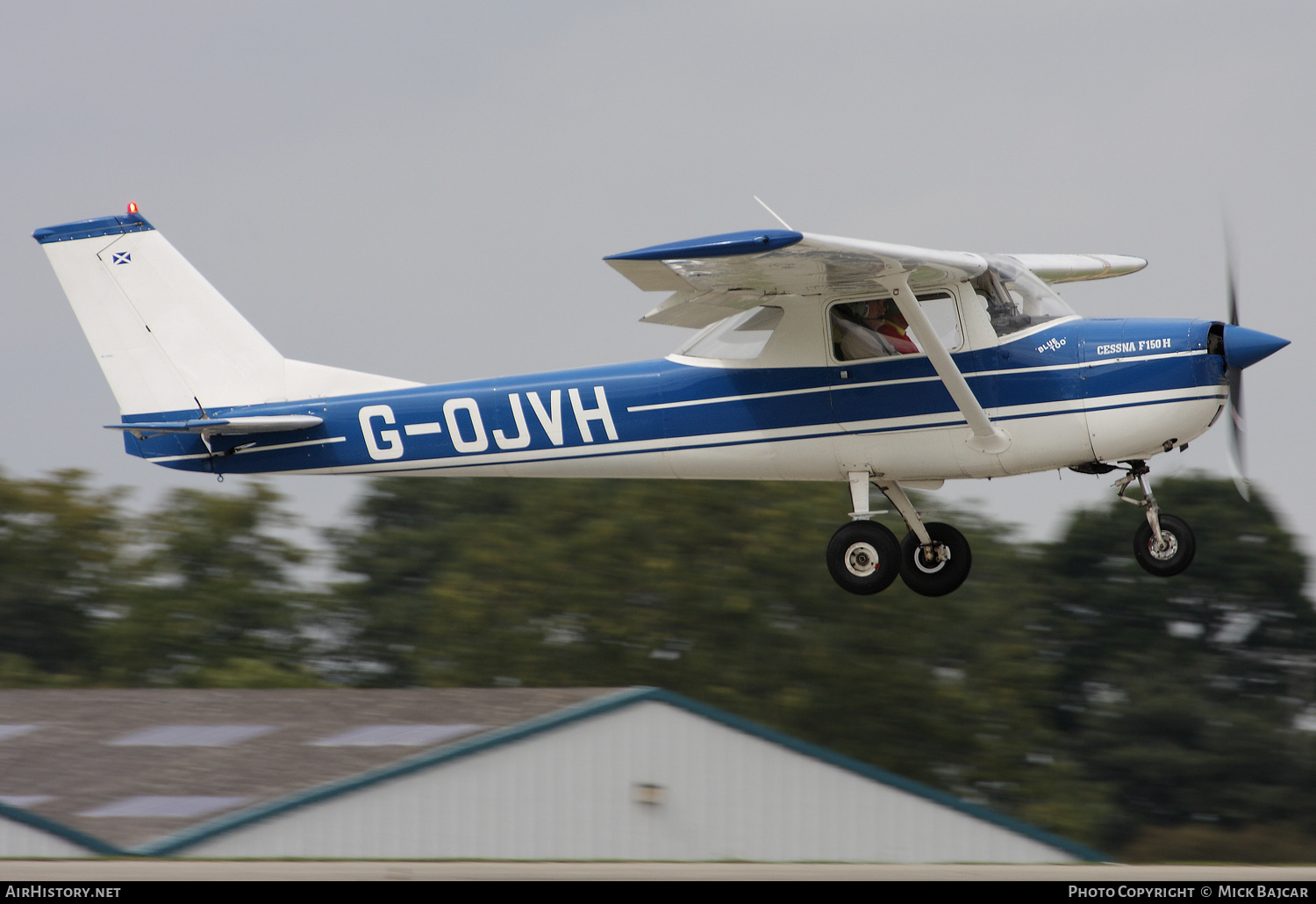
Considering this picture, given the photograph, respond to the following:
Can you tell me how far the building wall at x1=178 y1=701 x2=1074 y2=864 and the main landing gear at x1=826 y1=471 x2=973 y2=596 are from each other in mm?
7726

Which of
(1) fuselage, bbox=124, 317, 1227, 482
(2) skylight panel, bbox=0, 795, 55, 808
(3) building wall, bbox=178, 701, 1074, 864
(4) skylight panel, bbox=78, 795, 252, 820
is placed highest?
(1) fuselage, bbox=124, 317, 1227, 482

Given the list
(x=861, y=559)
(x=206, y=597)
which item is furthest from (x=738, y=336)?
(x=206, y=597)

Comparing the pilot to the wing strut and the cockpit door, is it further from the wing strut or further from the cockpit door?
the wing strut

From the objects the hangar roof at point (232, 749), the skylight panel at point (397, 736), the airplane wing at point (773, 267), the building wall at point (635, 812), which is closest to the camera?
the airplane wing at point (773, 267)

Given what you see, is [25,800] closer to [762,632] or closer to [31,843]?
A: [31,843]

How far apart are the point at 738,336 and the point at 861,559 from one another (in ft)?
6.46

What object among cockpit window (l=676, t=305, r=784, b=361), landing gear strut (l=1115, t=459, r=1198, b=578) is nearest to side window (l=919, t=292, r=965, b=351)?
cockpit window (l=676, t=305, r=784, b=361)

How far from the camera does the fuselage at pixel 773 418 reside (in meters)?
11.4

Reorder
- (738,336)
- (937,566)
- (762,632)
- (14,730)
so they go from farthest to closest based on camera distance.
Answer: (762,632), (14,730), (937,566), (738,336)

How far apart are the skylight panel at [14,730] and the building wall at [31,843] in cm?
439

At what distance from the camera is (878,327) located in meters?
11.8

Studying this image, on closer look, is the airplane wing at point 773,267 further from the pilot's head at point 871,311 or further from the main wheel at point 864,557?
the main wheel at point 864,557

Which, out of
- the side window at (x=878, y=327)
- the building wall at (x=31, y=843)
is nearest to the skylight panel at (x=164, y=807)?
the building wall at (x=31, y=843)

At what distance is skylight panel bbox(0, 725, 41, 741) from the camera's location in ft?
71.1
